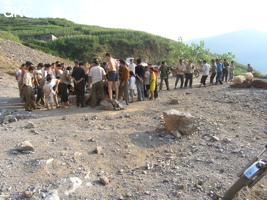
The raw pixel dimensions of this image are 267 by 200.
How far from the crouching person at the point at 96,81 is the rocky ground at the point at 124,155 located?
2.51 ft

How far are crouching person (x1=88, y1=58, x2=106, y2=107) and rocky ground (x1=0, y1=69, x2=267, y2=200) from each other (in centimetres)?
77

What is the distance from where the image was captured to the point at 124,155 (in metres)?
4.14

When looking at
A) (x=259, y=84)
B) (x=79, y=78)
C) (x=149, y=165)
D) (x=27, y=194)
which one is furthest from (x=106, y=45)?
(x=27, y=194)

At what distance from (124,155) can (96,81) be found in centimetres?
358

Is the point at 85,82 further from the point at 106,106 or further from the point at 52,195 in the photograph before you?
the point at 52,195

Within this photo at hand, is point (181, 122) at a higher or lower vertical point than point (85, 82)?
lower

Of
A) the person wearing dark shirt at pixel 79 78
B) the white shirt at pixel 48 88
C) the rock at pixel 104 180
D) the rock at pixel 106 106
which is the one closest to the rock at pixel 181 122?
the rock at pixel 104 180

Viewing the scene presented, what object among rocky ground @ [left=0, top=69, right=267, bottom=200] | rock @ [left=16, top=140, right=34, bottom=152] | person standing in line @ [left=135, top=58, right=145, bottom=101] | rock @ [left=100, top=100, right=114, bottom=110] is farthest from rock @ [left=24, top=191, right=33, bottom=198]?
person standing in line @ [left=135, top=58, right=145, bottom=101]

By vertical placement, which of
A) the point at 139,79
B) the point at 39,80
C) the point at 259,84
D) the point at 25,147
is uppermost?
the point at 39,80

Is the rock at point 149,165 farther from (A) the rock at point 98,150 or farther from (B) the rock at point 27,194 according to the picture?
(B) the rock at point 27,194

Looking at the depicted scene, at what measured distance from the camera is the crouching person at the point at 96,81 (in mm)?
7105

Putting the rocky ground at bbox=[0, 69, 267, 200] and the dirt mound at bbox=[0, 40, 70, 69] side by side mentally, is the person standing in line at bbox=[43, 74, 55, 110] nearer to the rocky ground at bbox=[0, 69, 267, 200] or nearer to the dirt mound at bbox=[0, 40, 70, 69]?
the rocky ground at bbox=[0, 69, 267, 200]

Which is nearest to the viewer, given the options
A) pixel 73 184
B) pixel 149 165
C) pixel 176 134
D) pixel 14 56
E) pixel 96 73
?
pixel 73 184

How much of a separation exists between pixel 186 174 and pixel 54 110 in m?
5.14
